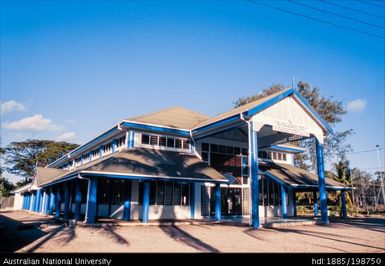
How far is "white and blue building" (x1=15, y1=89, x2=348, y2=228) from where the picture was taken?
640 inches

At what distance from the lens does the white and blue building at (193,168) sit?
16.2m

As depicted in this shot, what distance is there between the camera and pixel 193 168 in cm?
1889

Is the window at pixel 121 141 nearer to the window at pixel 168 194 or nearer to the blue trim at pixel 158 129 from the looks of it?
the blue trim at pixel 158 129

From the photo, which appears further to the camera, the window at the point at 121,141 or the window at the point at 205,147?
the window at the point at 205,147

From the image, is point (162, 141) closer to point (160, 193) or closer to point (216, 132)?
point (160, 193)

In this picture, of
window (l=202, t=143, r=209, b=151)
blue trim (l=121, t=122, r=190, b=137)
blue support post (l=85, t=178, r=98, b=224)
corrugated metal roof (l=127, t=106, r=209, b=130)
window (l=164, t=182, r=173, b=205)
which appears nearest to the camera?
blue support post (l=85, t=178, r=98, b=224)

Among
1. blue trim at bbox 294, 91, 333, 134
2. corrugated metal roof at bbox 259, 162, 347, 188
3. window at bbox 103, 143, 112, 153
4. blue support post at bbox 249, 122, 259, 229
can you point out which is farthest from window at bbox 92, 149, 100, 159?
blue trim at bbox 294, 91, 333, 134

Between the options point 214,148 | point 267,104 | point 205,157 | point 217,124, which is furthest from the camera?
point 214,148

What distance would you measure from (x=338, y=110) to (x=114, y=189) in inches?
1287

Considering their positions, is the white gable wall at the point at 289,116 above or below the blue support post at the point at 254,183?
above

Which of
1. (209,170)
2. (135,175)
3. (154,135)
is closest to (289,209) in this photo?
(209,170)

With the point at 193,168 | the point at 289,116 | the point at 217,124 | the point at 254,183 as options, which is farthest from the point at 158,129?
the point at 289,116

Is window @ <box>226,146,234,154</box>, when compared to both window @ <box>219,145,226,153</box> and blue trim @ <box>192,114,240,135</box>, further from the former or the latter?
blue trim @ <box>192,114,240,135</box>

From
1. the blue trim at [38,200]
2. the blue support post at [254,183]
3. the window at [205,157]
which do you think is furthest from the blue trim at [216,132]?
the blue trim at [38,200]
